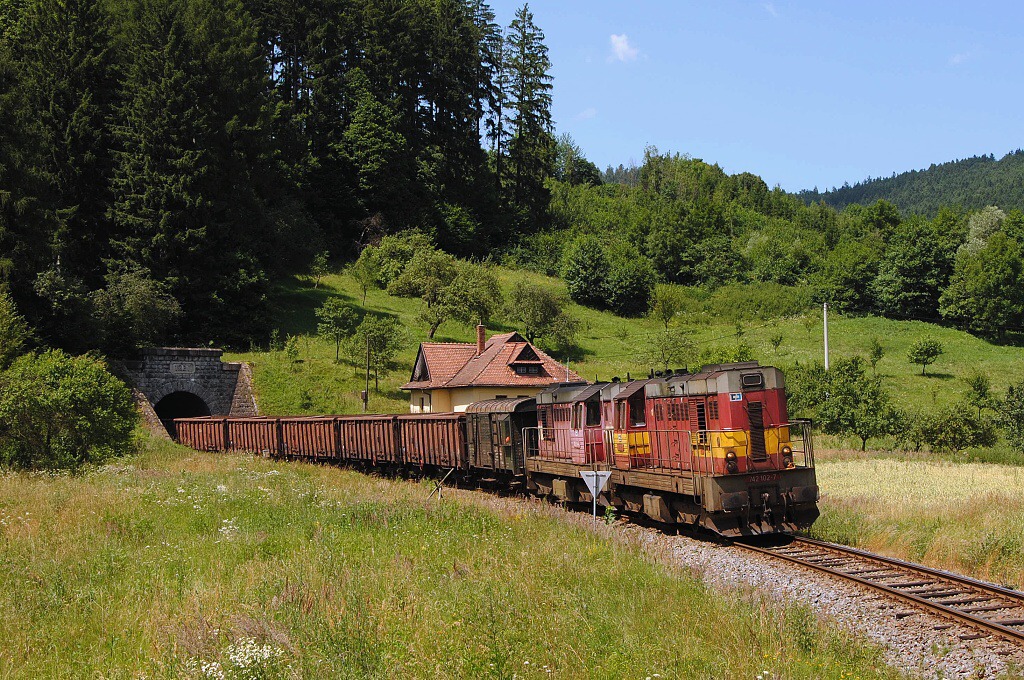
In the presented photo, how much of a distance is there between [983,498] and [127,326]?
38.9 m

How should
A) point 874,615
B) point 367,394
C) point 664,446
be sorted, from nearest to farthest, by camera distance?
point 874,615
point 664,446
point 367,394

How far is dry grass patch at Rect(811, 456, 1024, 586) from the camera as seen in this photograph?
520 inches

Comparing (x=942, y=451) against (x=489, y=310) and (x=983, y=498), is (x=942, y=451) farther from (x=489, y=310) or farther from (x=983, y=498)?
(x=489, y=310)

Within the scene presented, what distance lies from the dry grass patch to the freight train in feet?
4.40

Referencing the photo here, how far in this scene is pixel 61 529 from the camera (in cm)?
1477

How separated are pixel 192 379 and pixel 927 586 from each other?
3903 cm

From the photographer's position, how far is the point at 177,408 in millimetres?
49938

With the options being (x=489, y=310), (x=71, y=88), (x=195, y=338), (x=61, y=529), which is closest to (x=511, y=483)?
(x=61, y=529)

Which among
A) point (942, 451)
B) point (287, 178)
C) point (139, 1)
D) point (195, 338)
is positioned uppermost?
point (139, 1)

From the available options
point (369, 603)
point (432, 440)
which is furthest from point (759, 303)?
point (369, 603)

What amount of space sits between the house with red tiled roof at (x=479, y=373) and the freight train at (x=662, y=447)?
1467cm

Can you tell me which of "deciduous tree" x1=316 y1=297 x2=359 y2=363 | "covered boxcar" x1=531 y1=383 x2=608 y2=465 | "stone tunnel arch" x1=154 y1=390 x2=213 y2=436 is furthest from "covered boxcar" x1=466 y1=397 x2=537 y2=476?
"stone tunnel arch" x1=154 y1=390 x2=213 y2=436

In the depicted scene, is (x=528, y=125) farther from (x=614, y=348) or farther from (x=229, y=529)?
(x=229, y=529)

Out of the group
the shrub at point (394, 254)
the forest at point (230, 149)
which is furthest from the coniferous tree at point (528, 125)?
the shrub at point (394, 254)
